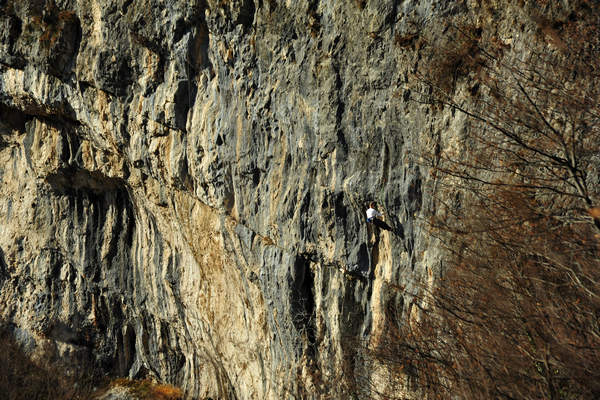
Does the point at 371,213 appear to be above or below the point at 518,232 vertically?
above

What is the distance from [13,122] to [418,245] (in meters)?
14.8

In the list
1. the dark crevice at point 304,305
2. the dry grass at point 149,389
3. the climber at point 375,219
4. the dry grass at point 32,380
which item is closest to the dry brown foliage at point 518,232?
the climber at point 375,219

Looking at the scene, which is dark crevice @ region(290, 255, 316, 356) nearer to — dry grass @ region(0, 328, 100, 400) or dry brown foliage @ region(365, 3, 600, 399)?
dry brown foliage @ region(365, 3, 600, 399)

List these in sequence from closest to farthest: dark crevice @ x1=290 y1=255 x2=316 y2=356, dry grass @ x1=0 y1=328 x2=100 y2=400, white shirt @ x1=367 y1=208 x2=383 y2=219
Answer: white shirt @ x1=367 y1=208 x2=383 y2=219, dark crevice @ x1=290 y1=255 x2=316 y2=356, dry grass @ x1=0 y1=328 x2=100 y2=400

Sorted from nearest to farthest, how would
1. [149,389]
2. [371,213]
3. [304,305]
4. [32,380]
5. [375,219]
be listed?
[371,213] → [375,219] → [304,305] → [32,380] → [149,389]

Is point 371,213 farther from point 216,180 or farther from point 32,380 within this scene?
point 32,380

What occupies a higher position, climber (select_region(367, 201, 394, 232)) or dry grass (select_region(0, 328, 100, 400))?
climber (select_region(367, 201, 394, 232))

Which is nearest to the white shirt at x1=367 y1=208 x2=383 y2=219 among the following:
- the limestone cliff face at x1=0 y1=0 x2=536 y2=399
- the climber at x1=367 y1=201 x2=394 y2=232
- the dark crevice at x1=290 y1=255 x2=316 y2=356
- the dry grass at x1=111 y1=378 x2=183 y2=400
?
the climber at x1=367 y1=201 x2=394 y2=232

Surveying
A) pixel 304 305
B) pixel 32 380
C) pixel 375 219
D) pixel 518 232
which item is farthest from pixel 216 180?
pixel 32 380

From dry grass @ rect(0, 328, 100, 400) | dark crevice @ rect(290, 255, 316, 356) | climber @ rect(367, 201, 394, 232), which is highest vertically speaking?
climber @ rect(367, 201, 394, 232)

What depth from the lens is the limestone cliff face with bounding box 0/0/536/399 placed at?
9.34 metres

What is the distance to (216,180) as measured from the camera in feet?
39.2

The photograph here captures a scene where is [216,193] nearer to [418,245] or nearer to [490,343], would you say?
[418,245]

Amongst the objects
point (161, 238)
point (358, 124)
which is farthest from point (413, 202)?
point (161, 238)
